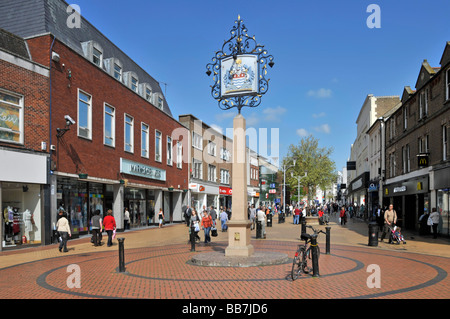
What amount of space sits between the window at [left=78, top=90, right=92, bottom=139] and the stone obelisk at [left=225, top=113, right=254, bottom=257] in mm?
11657

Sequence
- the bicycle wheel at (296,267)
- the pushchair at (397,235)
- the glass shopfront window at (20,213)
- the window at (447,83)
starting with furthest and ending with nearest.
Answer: the window at (447,83), the pushchair at (397,235), the glass shopfront window at (20,213), the bicycle wheel at (296,267)

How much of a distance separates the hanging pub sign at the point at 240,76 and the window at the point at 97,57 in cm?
1311

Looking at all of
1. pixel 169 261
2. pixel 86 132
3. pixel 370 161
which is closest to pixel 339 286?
pixel 169 261

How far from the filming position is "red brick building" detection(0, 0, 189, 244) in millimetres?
19266

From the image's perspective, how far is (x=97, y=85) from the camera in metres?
23.6

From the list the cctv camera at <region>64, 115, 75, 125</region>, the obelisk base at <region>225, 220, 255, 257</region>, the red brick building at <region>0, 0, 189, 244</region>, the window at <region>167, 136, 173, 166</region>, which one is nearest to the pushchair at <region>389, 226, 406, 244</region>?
the obelisk base at <region>225, 220, 255, 257</region>

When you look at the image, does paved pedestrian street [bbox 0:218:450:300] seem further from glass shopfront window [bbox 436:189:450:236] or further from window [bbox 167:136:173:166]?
window [bbox 167:136:173:166]

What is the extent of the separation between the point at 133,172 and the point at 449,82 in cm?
1993

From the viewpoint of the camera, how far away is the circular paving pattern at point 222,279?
26.2 feet

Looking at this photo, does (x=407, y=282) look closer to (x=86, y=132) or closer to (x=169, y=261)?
(x=169, y=261)

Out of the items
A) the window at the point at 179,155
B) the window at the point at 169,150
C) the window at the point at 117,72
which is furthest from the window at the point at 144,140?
the window at the point at 179,155

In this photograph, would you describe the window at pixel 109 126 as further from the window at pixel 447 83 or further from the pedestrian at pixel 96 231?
the window at pixel 447 83

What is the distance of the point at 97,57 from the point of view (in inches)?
973

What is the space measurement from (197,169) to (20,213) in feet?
91.6
